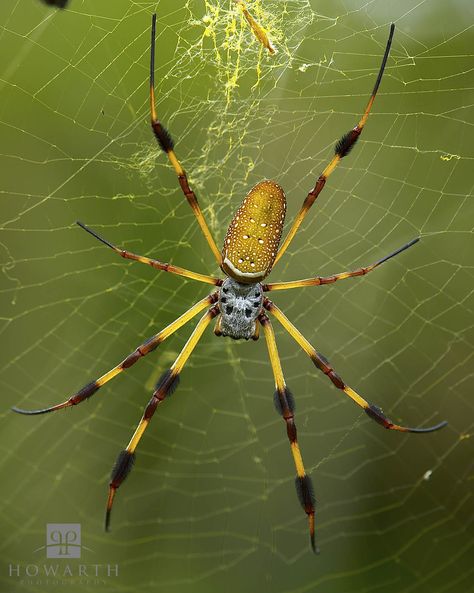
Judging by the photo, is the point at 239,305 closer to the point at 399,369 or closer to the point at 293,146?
the point at 293,146

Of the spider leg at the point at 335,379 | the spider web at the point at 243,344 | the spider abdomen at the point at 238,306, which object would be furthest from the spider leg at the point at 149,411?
the spider web at the point at 243,344

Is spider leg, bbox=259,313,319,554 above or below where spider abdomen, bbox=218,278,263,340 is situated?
below

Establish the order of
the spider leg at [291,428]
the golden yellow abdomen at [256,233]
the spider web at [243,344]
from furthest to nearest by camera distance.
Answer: the spider web at [243,344]
the spider leg at [291,428]
the golden yellow abdomen at [256,233]

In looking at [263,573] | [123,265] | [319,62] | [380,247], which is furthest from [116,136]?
[263,573]

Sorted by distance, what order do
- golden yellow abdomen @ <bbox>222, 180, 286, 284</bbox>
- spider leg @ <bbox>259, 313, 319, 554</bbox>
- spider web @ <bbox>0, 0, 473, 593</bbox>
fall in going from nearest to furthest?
golden yellow abdomen @ <bbox>222, 180, 286, 284</bbox> → spider leg @ <bbox>259, 313, 319, 554</bbox> → spider web @ <bbox>0, 0, 473, 593</bbox>

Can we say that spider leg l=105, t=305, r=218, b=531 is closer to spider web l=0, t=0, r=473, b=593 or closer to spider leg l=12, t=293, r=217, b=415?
spider leg l=12, t=293, r=217, b=415

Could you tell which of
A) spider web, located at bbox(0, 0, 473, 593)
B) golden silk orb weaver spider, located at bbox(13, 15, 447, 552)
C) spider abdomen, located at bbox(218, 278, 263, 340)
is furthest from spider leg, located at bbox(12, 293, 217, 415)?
spider web, located at bbox(0, 0, 473, 593)

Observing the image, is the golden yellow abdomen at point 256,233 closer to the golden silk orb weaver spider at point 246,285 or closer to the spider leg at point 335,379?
the golden silk orb weaver spider at point 246,285
